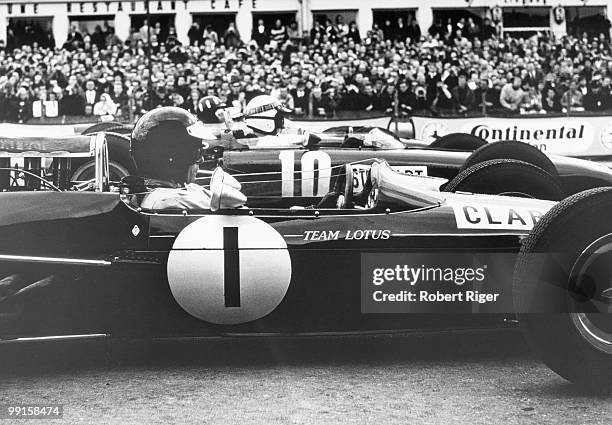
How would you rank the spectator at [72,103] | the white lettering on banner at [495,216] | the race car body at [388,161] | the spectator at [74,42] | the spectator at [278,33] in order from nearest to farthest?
the white lettering on banner at [495,216]
the race car body at [388,161]
the spectator at [72,103]
the spectator at [74,42]
the spectator at [278,33]

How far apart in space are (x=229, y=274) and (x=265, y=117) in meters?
5.76

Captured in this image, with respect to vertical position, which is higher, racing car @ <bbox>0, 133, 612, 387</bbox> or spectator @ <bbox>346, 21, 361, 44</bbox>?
spectator @ <bbox>346, 21, 361, 44</bbox>

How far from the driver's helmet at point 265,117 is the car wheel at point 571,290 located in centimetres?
619

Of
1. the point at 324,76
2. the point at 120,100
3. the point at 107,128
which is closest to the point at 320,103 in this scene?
the point at 324,76

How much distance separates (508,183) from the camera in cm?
604

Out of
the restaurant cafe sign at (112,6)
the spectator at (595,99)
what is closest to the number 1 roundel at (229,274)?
the spectator at (595,99)

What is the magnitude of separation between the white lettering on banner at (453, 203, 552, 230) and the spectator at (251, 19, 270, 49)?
19904mm

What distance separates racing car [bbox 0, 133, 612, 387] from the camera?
520cm

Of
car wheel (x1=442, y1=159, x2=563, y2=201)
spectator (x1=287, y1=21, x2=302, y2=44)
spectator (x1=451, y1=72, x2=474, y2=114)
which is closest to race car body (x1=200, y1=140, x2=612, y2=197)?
car wheel (x1=442, y1=159, x2=563, y2=201)

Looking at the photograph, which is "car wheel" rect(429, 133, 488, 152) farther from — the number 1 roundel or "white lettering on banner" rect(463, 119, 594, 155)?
"white lettering on banner" rect(463, 119, 594, 155)

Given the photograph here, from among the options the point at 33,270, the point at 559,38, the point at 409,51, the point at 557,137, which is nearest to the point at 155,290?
the point at 33,270

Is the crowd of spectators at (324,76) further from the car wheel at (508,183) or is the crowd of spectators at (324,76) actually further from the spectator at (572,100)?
the car wheel at (508,183)

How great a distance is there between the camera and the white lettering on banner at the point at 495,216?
537 cm

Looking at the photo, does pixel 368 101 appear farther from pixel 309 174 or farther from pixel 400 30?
pixel 309 174
